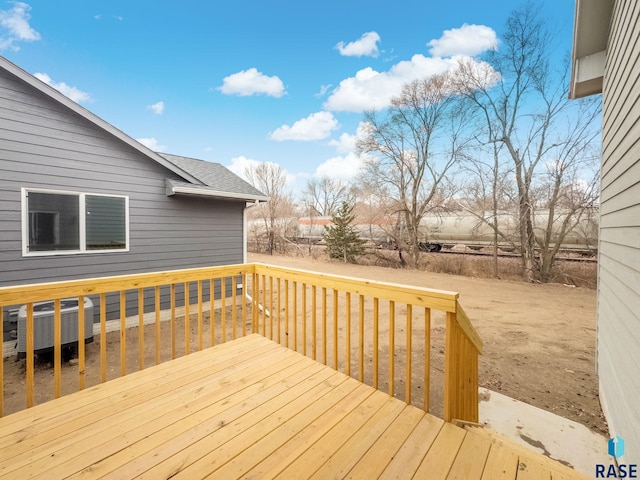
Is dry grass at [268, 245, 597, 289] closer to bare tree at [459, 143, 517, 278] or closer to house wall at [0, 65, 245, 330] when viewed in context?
bare tree at [459, 143, 517, 278]

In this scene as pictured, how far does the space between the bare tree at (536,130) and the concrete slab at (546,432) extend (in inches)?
324

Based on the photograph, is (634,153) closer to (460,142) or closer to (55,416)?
(55,416)

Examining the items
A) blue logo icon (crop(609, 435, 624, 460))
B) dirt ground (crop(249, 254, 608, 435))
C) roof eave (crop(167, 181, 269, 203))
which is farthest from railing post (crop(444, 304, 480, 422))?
roof eave (crop(167, 181, 269, 203))

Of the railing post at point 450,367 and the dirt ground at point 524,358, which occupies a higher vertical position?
the railing post at point 450,367

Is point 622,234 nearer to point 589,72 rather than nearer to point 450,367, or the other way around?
point 450,367

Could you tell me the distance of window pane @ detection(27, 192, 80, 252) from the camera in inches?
175

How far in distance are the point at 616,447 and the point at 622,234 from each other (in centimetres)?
158

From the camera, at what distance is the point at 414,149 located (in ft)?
42.1

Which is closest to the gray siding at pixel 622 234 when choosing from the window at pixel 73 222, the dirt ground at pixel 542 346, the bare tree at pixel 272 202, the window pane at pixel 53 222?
the dirt ground at pixel 542 346

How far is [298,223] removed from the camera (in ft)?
66.9

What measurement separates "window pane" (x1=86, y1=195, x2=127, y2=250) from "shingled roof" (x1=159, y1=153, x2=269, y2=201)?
0.96 m

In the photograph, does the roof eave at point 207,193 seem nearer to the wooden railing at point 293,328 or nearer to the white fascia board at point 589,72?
the wooden railing at point 293,328

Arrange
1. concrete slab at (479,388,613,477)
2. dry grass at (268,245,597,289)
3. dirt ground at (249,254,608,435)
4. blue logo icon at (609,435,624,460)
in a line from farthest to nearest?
dry grass at (268,245,597,289) → dirt ground at (249,254,608,435) → concrete slab at (479,388,613,477) → blue logo icon at (609,435,624,460)

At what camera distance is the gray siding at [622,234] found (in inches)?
69.4
